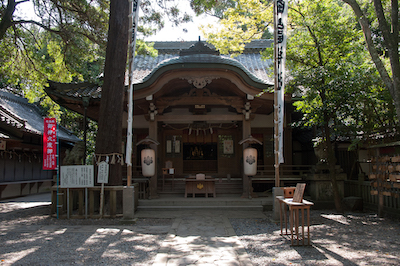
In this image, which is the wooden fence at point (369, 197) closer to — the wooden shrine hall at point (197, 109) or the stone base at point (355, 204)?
the stone base at point (355, 204)

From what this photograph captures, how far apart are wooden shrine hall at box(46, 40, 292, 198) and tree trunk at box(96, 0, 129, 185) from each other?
1.15 m

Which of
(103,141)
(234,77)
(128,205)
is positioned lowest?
(128,205)

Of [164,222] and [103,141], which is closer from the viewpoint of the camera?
[164,222]

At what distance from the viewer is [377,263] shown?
4.50 meters

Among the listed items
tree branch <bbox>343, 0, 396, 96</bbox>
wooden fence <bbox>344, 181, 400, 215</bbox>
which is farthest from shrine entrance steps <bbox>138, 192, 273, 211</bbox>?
tree branch <bbox>343, 0, 396, 96</bbox>

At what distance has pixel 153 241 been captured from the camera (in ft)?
19.4

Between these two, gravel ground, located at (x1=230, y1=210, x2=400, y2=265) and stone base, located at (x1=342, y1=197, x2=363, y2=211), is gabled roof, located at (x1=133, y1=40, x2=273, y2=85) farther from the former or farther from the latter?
gravel ground, located at (x1=230, y1=210, x2=400, y2=265)

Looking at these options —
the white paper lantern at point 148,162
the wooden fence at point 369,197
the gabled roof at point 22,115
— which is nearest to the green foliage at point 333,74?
the wooden fence at point 369,197

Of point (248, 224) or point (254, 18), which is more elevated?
point (254, 18)

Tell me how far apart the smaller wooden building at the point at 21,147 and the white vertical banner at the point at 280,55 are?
10.2 m

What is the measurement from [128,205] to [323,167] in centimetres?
671

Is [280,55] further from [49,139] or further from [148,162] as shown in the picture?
[49,139]

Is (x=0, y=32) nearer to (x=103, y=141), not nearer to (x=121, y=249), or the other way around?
(x=103, y=141)

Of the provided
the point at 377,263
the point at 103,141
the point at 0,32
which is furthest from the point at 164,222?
the point at 0,32
